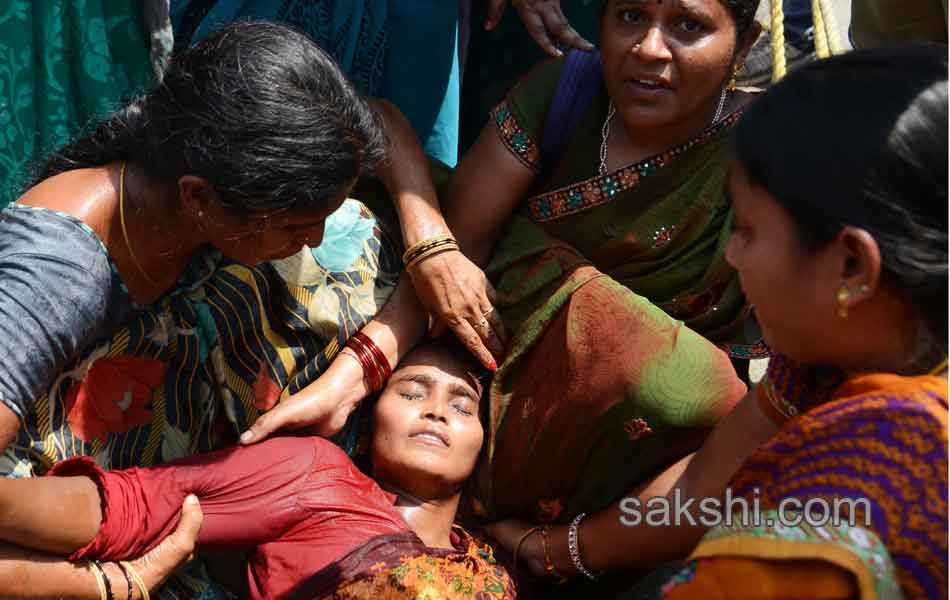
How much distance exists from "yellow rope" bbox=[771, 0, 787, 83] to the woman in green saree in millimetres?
70

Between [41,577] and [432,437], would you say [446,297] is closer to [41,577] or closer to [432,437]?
[432,437]

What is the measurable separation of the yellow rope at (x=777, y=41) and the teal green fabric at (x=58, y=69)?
1488 millimetres

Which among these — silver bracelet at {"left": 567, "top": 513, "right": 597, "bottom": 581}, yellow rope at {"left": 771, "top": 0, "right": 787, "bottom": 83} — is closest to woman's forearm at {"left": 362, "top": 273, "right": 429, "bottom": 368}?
silver bracelet at {"left": 567, "top": 513, "right": 597, "bottom": 581}

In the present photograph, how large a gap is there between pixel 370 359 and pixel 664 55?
975mm

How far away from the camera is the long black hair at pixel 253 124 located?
227 cm

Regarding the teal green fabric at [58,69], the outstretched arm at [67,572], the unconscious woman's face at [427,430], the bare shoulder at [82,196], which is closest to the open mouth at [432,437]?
the unconscious woman's face at [427,430]

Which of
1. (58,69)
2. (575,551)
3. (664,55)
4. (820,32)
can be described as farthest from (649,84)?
(58,69)

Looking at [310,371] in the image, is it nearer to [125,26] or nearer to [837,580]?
[125,26]

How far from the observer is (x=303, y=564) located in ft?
8.07

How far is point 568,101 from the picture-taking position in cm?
294

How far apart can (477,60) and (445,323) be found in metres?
1.05

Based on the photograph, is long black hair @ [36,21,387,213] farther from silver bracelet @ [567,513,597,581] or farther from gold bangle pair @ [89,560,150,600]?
silver bracelet @ [567,513,597,581]

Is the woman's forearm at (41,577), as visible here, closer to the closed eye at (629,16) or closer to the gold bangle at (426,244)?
the gold bangle at (426,244)

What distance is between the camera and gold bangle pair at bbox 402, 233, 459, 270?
9.29 ft
